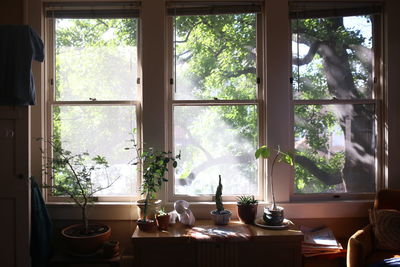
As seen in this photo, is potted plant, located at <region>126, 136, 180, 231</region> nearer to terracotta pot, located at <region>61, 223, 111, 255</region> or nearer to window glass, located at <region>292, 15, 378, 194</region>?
terracotta pot, located at <region>61, 223, 111, 255</region>

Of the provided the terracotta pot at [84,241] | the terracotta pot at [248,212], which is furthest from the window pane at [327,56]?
the terracotta pot at [84,241]

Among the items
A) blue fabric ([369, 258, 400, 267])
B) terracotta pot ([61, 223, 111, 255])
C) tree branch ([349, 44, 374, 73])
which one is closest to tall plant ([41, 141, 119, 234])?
terracotta pot ([61, 223, 111, 255])

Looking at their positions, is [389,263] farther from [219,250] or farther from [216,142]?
[216,142]

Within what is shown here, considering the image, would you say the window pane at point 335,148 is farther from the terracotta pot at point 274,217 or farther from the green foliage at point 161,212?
the green foliage at point 161,212

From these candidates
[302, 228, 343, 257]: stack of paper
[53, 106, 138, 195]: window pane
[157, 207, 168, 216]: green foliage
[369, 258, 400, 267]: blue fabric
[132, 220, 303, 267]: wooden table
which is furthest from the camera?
[53, 106, 138, 195]: window pane

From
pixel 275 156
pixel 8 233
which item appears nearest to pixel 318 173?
pixel 275 156

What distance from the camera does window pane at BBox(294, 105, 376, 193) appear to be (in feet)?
10.2

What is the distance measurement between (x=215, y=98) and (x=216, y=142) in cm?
40

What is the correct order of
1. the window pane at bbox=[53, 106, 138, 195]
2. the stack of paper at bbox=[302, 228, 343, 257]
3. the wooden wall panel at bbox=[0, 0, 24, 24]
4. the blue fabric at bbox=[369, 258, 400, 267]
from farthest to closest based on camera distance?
the window pane at bbox=[53, 106, 138, 195], the wooden wall panel at bbox=[0, 0, 24, 24], the stack of paper at bbox=[302, 228, 343, 257], the blue fabric at bbox=[369, 258, 400, 267]

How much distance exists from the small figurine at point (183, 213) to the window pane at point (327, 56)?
1.40 metres

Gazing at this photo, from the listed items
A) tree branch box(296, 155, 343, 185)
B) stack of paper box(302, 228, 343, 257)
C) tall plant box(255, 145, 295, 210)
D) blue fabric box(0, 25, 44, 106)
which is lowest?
stack of paper box(302, 228, 343, 257)

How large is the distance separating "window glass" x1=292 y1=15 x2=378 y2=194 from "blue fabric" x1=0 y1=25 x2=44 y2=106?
222 centimetres

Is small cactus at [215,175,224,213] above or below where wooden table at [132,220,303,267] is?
above

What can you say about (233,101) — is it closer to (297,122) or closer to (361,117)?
(297,122)
